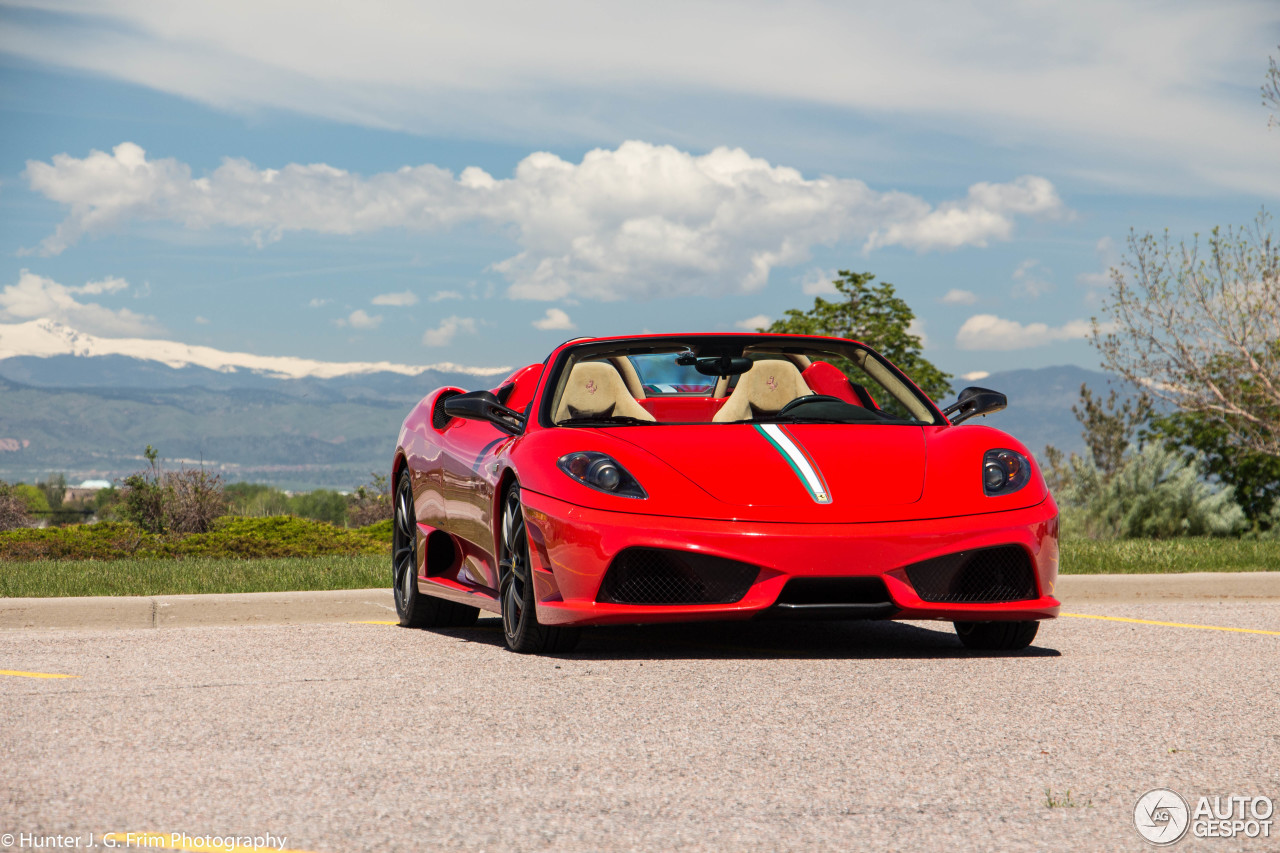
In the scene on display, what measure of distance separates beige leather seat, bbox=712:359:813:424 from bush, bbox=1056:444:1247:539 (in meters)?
14.0

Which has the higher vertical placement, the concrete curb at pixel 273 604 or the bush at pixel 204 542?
the concrete curb at pixel 273 604

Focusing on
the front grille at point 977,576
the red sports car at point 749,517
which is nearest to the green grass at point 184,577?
the red sports car at point 749,517

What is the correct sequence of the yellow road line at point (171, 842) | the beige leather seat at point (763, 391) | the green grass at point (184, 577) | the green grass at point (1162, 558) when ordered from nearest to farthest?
the yellow road line at point (171, 842), the beige leather seat at point (763, 391), the green grass at point (184, 577), the green grass at point (1162, 558)

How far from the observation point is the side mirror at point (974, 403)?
695cm

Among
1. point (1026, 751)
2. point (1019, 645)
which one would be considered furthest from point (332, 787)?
point (1019, 645)

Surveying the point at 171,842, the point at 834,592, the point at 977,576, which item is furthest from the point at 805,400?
the point at 171,842

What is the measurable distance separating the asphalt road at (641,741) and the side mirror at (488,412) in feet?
3.42

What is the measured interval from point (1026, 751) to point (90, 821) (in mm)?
2535

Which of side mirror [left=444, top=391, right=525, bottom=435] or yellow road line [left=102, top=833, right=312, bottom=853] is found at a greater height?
side mirror [left=444, top=391, right=525, bottom=435]

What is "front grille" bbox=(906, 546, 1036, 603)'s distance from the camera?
232 inches

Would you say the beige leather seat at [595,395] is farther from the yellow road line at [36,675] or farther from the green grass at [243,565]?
the green grass at [243,565]

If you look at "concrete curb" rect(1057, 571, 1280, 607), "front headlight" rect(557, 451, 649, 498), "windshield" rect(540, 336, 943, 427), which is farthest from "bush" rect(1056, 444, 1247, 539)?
"front headlight" rect(557, 451, 649, 498)

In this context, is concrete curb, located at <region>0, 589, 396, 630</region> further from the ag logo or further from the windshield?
the ag logo

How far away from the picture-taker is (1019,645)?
6.55 m
